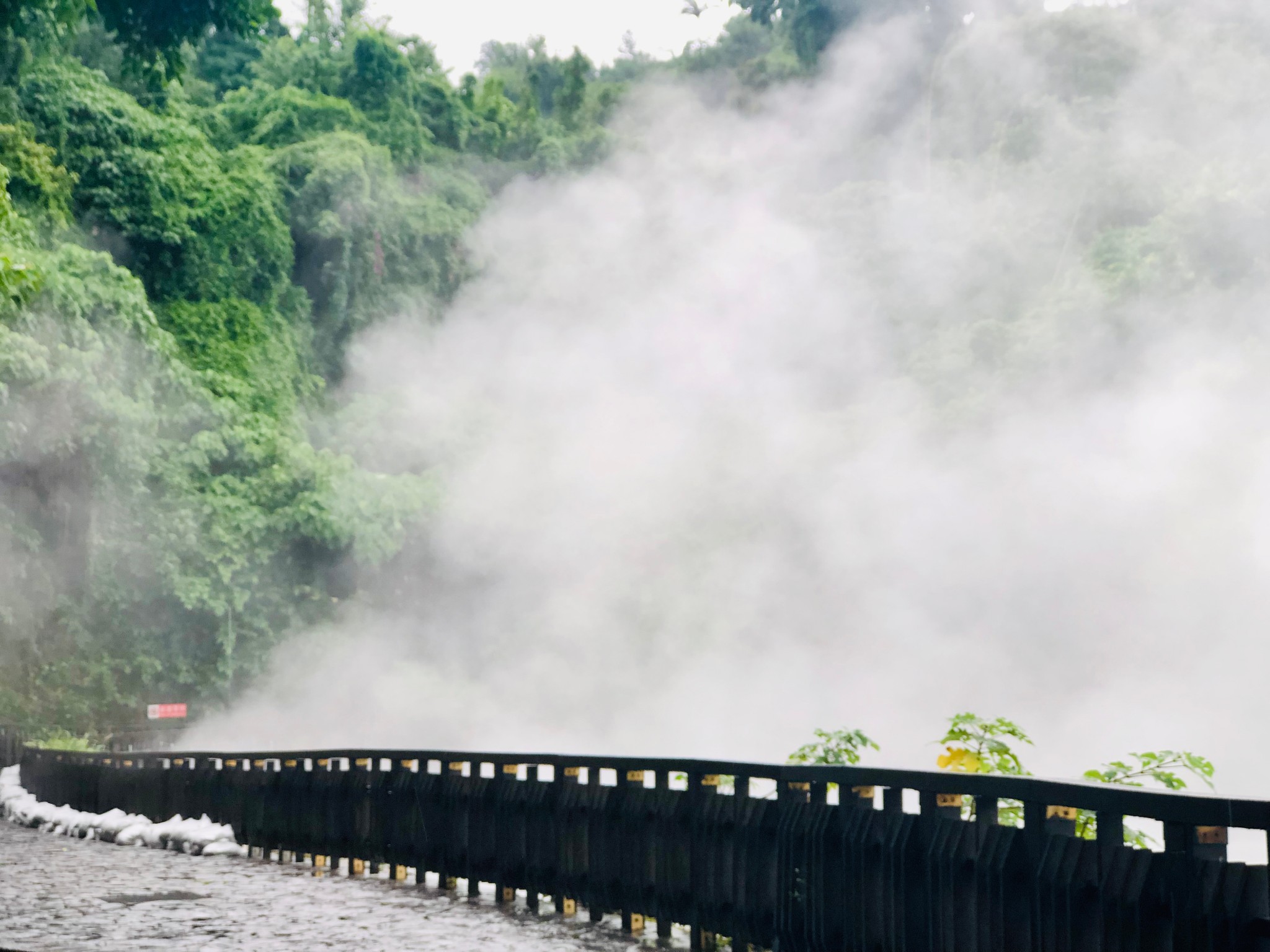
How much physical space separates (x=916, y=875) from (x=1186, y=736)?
30.0 meters

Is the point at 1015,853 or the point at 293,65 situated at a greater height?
the point at 293,65

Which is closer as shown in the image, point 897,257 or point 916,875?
point 916,875

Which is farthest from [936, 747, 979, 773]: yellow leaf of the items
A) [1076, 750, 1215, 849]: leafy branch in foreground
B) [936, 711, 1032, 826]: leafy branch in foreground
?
[1076, 750, 1215, 849]: leafy branch in foreground

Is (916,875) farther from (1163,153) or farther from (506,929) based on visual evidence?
(1163,153)

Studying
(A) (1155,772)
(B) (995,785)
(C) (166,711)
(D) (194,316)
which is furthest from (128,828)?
(D) (194,316)

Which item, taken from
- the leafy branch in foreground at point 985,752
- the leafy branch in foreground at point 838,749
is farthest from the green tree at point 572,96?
the leafy branch in foreground at point 985,752

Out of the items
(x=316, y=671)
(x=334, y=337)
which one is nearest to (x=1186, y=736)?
(x=316, y=671)

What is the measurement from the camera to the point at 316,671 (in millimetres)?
35688

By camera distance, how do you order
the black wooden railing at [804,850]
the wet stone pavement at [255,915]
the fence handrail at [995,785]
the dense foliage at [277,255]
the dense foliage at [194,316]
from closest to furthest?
the fence handrail at [995,785]
the black wooden railing at [804,850]
the wet stone pavement at [255,915]
the dense foliage at [194,316]
the dense foliage at [277,255]

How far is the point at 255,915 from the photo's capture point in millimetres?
7812

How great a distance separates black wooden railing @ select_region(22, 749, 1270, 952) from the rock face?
2.94 ft

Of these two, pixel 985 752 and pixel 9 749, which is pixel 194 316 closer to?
pixel 9 749

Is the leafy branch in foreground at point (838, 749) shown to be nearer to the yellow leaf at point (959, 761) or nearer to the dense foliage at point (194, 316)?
the yellow leaf at point (959, 761)

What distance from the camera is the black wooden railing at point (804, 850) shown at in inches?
152
